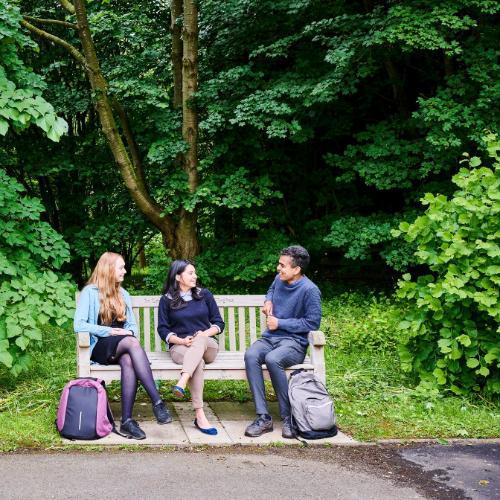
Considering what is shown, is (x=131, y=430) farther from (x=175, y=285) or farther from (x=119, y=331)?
(x=175, y=285)

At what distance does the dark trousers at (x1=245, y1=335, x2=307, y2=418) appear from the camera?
17.7 ft

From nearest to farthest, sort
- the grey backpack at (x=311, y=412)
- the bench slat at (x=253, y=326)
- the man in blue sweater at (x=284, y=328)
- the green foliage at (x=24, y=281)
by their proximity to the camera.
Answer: the grey backpack at (x=311, y=412)
the man in blue sweater at (x=284, y=328)
the green foliage at (x=24, y=281)
the bench slat at (x=253, y=326)

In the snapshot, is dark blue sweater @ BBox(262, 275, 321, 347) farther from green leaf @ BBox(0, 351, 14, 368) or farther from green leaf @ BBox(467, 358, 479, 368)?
green leaf @ BBox(0, 351, 14, 368)

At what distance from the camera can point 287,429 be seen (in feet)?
17.2

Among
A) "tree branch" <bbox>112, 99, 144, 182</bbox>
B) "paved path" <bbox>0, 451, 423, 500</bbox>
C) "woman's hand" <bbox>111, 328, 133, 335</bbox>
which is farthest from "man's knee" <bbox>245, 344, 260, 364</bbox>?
"tree branch" <bbox>112, 99, 144, 182</bbox>

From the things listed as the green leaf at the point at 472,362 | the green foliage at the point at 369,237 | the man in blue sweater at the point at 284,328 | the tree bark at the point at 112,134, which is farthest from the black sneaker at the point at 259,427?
the tree bark at the point at 112,134

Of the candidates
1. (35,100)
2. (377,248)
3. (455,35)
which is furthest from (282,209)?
(35,100)

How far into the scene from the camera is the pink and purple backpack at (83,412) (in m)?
4.97

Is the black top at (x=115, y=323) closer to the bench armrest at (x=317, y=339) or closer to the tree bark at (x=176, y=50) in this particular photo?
the bench armrest at (x=317, y=339)

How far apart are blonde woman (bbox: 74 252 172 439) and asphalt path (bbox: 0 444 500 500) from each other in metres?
0.52

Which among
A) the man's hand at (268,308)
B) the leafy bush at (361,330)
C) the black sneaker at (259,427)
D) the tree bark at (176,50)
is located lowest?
the black sneaker at (259,427)

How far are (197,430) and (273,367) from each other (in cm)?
78

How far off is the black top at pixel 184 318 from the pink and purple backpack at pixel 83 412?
36.6 inches

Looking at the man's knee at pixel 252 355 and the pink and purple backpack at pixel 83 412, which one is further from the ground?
the man's knee at pixel 252 355
